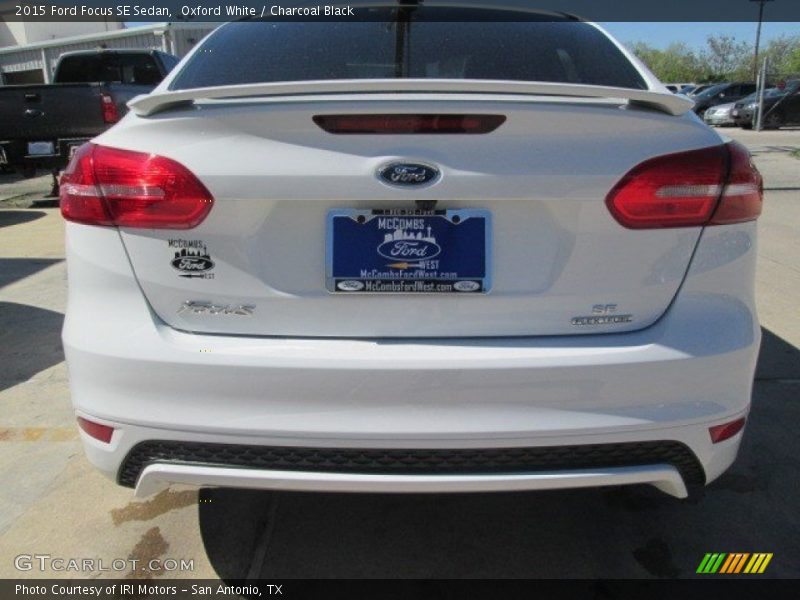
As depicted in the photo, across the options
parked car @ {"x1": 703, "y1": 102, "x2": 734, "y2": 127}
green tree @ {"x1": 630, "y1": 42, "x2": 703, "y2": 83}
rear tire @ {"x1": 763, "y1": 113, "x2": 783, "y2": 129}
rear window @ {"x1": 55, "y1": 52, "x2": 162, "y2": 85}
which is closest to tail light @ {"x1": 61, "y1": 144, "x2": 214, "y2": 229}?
rear window @ {"x1": 55, "y1": 52, "x2": 162, "y2": 85}

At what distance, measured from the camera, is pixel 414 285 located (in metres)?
1.74

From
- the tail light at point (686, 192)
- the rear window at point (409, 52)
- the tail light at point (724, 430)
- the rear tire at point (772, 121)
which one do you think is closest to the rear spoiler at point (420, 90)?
the tail light at point (686, 192)

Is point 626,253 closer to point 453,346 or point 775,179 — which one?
point 453,346

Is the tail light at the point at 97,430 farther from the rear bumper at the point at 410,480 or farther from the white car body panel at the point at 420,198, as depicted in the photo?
the white car body panel at the point at 420,198

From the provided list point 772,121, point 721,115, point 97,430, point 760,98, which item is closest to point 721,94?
point 721,115

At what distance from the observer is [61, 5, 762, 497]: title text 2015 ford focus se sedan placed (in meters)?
1.70

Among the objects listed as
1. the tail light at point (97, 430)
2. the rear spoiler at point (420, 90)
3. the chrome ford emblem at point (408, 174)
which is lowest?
the tail light at point (97, 430)

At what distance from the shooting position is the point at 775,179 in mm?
10914

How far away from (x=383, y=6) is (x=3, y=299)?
11.9 feet

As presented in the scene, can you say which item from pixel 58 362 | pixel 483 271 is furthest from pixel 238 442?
pixel 58 362

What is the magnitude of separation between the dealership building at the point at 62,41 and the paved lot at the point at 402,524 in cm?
1430

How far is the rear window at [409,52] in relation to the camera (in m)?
→ 2.31

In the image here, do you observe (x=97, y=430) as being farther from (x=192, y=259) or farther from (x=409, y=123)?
(x=409, y=123)

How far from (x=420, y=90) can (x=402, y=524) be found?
1.45 meters
